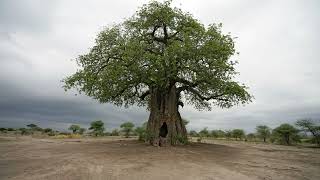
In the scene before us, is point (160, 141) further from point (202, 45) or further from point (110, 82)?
point (202, 45)

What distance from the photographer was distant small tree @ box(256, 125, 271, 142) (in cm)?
6797

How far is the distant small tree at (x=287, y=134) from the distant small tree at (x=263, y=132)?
9481 mm

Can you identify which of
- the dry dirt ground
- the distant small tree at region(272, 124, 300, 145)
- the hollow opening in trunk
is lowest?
the dry dirt ground

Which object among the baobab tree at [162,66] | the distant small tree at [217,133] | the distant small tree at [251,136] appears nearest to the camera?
the baobab tree at [162,66]

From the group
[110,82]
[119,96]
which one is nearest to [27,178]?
[110,82]

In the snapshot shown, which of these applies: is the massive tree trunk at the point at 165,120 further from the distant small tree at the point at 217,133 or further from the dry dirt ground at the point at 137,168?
the distant small tree at the point at 217,133

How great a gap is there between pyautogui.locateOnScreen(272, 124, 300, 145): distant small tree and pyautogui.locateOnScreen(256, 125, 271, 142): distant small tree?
31.1 feet

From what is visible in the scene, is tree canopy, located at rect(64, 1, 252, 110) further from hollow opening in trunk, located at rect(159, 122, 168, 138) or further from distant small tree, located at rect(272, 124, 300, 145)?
distant small tree, located at rect(272, 124, 300, 145)

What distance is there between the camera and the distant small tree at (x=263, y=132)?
223 ft

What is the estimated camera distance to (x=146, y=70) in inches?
984

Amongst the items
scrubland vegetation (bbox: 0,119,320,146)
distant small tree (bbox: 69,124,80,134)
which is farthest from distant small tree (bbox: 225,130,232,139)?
distant small tree (bbox: 69,124,80,134)

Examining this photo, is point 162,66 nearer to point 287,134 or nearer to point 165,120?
point 165,120

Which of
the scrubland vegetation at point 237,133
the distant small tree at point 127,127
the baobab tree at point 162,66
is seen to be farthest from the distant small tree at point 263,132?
the baobab tree at point 162,66

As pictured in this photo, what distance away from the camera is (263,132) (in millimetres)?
68938
